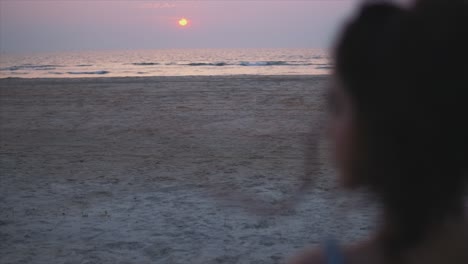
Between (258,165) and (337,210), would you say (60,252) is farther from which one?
(258,165)

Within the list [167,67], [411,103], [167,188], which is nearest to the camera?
[411,103]

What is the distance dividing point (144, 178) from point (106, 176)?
54 centimetres

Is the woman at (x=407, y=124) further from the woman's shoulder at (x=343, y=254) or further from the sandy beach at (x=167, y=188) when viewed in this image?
the sandy beach at (x=167, y=188)

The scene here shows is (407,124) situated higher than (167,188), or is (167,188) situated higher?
(407,124)

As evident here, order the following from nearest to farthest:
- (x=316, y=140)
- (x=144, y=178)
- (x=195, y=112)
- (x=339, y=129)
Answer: (x=339, y=129) → (x=316, y=140) → (x=144, y=178) → (x=195, y=112)

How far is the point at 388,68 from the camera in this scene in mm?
705

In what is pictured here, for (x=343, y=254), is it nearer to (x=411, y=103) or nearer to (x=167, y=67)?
(x=411, y=103)

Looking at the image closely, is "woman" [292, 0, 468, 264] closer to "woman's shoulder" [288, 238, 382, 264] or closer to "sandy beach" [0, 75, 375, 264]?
"woman's shoulder" [288, 238, 382, 264]

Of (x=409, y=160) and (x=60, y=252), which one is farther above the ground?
(x=409, y=160)

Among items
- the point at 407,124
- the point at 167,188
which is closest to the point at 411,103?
the point at 407,124

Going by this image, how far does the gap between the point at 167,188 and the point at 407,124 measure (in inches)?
203

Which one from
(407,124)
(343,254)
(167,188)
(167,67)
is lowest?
(167,67)

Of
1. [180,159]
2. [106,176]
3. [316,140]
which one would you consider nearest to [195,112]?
[180,159]

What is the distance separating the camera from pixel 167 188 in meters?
5.70
